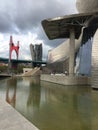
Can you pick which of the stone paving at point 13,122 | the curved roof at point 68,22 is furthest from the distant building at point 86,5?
the stone paving at point 13,122

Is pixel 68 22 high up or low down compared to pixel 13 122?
up

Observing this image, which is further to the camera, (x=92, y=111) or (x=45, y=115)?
(x=92, y=111)

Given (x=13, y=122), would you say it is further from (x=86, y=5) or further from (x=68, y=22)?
(x=86, y=5)

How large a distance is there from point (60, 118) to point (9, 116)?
9.06 ft

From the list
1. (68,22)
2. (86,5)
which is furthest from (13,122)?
(86,5)

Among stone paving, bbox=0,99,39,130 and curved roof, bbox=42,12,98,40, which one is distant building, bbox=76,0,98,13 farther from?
stone paving, bbox=0,99,39,130

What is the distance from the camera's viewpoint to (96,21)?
4397 centimetres

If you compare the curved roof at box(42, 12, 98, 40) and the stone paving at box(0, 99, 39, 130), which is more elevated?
the curved roof at box(42, 12, 98, 40)

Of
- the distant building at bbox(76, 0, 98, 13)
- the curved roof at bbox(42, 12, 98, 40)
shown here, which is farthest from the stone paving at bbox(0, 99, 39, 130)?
the distant building at bbox(76, 0, 98, 13)

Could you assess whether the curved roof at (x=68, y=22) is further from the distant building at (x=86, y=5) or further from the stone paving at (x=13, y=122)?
the stone paving at (x=13, y=122)

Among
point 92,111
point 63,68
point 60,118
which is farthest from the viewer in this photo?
point 63,68

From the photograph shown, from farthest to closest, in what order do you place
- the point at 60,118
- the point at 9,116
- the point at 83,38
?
1. the point at 83,38
2. the point at 60,118
3. the point at 9,116

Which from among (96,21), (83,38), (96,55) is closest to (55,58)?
(83,38)

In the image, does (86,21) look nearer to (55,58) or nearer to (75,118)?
(75,118)
